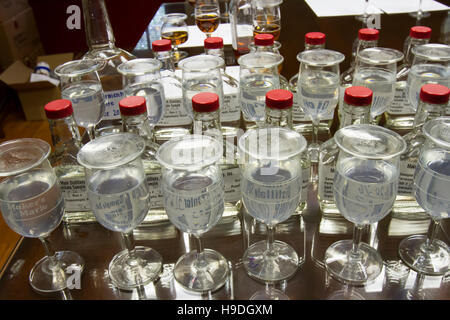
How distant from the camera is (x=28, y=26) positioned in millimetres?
3418

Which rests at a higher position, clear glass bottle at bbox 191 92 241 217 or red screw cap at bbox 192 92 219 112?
red screw cap at bbox 192 92 219 112

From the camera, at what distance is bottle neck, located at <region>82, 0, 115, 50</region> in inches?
43.1

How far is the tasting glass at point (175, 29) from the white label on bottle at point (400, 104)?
73 centimetres

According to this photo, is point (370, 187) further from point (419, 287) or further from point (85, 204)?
point (85, 204)

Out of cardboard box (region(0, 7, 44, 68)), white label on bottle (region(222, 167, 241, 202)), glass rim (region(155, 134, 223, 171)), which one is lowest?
cardboard box (region(0, 7, 44, 68))

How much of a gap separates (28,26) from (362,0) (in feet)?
9.33

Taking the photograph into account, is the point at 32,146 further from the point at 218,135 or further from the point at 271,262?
the point at 271,262

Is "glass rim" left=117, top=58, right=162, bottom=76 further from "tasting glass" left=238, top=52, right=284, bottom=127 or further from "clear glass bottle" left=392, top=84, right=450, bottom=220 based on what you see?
"clear glass bottle" left=392, top=84, right=450, bottom=220

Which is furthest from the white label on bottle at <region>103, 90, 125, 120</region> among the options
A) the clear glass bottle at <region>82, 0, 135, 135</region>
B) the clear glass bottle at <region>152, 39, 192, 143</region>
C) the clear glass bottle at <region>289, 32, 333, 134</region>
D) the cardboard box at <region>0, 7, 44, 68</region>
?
the cardboard box at <region>0, 7, 44, 68</region>

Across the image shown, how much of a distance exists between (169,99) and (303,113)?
0.37 meters

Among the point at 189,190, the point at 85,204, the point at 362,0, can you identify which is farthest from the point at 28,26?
the point at 189,190

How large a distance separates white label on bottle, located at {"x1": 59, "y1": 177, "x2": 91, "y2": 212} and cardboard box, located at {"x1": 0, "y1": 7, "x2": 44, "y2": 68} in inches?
109

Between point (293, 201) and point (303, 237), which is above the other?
point (293, 201)

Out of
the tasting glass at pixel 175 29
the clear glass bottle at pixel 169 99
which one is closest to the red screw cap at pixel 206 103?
the clear glass bottle at pixel 169 99
